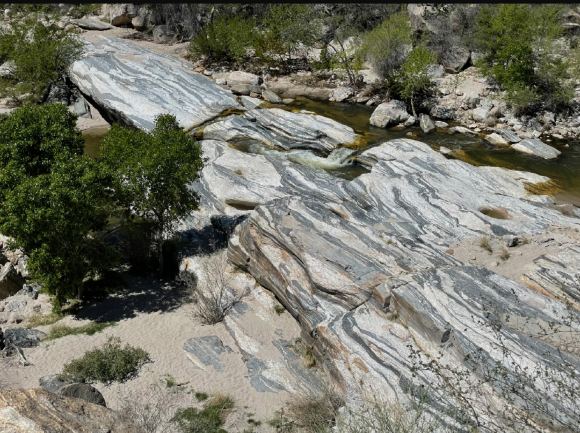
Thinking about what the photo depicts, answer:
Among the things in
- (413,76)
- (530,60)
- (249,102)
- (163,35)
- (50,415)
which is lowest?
(249,102)

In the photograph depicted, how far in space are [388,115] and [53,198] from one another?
25.3 m

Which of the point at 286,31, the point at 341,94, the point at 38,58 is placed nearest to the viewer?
the point at 38,58

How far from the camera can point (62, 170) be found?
1950 centimetres

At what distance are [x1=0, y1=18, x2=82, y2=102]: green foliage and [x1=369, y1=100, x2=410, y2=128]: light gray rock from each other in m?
21.9

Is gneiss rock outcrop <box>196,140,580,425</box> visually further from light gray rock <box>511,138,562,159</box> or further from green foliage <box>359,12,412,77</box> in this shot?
Answer: green foliage <box>359,12,412,77</box>

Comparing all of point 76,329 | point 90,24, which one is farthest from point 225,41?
point 76,329

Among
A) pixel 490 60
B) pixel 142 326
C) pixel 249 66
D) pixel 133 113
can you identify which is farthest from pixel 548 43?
pixel 142 326

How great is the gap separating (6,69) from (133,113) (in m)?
18.9

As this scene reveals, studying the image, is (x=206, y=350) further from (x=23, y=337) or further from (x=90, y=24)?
(x=90, y=24)

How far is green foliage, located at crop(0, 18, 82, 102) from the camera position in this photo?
136 ft

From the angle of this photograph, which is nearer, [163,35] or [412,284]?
[412,284]

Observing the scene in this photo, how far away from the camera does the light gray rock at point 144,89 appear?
115ft

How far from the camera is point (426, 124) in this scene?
124 feet

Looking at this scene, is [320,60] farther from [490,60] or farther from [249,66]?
[490,60]
